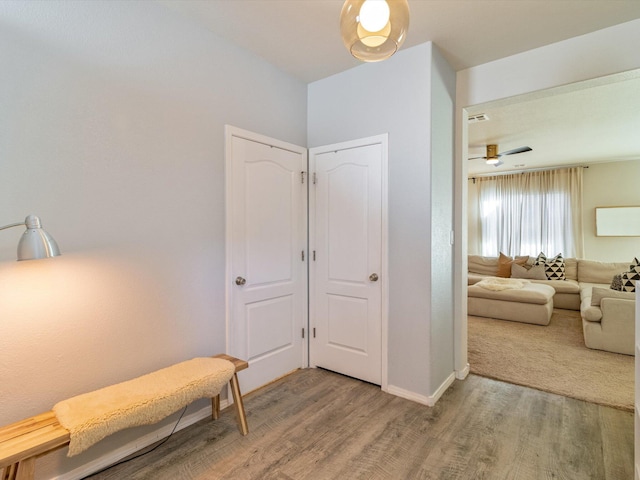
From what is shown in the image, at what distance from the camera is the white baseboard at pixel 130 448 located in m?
1.65

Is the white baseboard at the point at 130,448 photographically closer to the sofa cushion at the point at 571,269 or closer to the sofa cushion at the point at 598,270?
the sofa cushion at the point at 571,269

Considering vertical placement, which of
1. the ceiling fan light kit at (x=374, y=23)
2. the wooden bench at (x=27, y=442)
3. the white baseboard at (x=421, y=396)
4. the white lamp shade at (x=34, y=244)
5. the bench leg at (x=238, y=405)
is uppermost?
the ceiling fan light kit at (x=374, y=23)

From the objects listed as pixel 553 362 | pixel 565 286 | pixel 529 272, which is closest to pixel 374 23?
pixel 553 362

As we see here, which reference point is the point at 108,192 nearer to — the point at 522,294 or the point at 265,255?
the point at 265,255

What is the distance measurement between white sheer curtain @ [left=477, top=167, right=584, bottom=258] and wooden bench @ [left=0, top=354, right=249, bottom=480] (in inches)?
300

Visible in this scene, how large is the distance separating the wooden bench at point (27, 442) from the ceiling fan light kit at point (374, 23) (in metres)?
2.06

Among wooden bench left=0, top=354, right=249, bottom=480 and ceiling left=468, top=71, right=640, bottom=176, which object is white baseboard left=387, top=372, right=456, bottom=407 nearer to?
wooden bench left=0, top=354, right=249, bottom=480

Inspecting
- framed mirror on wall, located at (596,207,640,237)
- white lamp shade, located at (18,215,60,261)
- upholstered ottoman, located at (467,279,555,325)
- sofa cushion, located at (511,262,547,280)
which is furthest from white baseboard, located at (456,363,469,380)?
framed mirror on wall, located at (596,207,640,237)

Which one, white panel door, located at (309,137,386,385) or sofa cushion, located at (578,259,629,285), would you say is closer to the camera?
white panel door, located at (309,137,386,385)

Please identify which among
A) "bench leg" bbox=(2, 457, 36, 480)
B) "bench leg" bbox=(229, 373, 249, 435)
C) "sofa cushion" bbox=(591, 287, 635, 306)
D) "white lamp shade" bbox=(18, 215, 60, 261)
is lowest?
"bench leg" bbox=(229, 373, 249, 435)

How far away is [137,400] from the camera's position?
1553 mm

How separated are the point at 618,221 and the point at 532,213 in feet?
4.38

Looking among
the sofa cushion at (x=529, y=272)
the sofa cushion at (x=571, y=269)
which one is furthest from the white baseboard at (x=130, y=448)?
the sofa cushion at (x=571, y=269)

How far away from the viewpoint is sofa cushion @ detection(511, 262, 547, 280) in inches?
228
